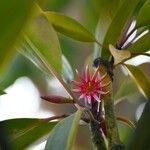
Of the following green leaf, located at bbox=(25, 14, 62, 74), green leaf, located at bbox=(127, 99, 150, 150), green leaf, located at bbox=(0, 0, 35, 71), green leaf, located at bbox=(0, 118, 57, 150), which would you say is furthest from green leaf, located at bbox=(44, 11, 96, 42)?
green leaf, located at bbox=(0, 0, 35, 71)

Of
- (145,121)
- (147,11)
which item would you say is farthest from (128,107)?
(145,121)

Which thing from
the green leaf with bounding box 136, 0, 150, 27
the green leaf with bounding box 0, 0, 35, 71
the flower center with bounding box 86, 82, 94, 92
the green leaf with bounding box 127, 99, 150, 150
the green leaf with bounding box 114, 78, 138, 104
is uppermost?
the green leaf with bounding box 0, 0, 35, 71

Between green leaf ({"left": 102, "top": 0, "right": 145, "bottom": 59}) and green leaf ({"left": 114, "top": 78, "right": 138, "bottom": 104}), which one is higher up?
green leaf ({"left": 102, "top": 0, "right": 145, "bottom": 59})

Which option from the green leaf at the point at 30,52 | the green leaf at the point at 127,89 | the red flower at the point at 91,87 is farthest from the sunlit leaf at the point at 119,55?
the green leaf at the point at 127,89

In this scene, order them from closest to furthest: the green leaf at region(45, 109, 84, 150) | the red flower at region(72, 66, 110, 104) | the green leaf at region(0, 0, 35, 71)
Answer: the green leaf at region(0, 0, 35, 71)
the green leaf at region(45, 109, 84, 150)
the red flower at region(72, 66, 110, 104)

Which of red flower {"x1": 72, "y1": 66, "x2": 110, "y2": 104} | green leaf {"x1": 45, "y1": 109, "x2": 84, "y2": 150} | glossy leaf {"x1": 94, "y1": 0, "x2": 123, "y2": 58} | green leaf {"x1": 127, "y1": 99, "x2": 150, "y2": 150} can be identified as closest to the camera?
green leaf {"x1": 127, "y1": 99, "x2": 150, "y2": 150}

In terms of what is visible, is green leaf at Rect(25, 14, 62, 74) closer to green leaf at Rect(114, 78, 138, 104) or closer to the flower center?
the flower center

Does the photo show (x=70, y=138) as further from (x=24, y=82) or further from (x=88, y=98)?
(x=24, y=82)

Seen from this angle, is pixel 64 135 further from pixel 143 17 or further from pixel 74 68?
pixel 74 68
